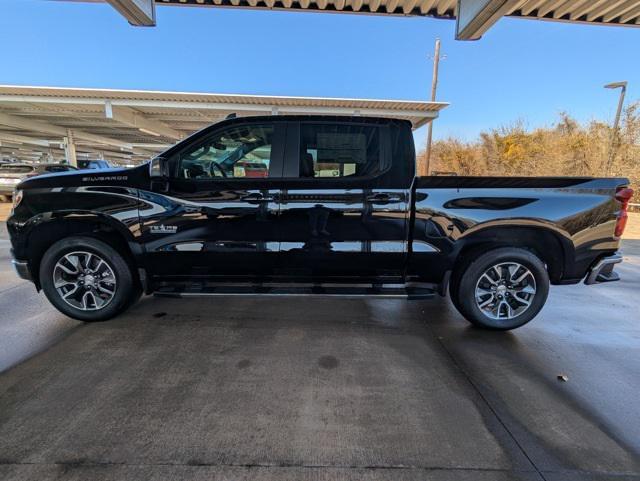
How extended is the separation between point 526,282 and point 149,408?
352 centimetres

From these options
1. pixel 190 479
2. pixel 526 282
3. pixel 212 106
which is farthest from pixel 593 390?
pixel 212 106

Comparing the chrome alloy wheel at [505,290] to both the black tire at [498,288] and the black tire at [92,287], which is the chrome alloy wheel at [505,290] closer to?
the black tire at [498,288]

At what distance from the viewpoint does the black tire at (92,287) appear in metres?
3.54

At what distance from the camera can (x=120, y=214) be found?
3486 millimetres

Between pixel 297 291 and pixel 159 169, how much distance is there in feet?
5.74

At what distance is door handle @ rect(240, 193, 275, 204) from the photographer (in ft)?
11.4

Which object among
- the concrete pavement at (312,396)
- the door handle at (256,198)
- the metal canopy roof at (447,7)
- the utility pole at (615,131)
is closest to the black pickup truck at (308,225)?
the door handle at (256,198)

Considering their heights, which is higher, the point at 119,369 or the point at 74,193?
the point at 74,193

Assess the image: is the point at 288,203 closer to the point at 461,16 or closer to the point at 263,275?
the point at 263,275

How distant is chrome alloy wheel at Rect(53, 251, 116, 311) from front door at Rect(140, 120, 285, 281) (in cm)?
48

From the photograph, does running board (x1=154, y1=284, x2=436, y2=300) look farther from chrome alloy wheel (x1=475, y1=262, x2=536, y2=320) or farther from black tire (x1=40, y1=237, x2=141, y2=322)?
chrome alloy wheel (x1=475, y1=262, x2=536, y2=320)

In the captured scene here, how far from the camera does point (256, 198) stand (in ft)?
11.4

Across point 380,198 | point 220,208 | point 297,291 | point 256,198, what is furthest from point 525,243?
point 220,208

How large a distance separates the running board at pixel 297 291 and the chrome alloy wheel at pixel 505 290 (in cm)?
53
